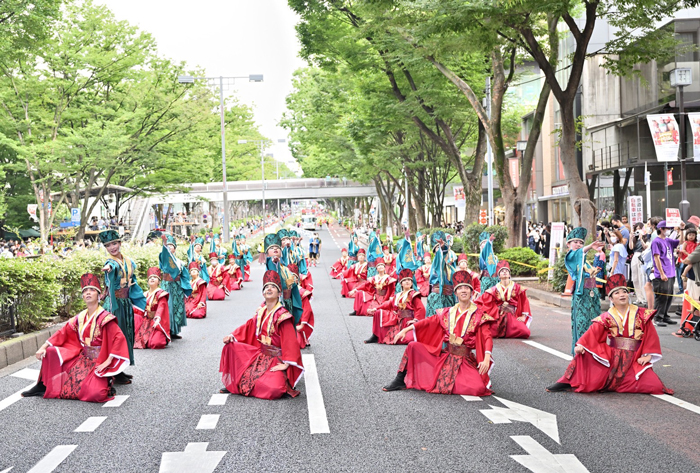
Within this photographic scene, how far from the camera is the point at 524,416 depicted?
641cm

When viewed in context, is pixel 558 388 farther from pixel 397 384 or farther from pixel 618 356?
pixel 397 384

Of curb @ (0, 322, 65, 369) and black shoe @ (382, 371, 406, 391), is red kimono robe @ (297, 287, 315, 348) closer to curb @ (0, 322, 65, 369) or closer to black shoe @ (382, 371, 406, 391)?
black shoe @ (382, 371, 406, 391)

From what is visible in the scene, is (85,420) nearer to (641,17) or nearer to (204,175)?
(641,17)

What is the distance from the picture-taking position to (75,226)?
31.5 meters

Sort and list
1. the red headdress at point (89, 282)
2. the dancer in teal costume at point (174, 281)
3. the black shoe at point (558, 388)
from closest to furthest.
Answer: the red headdress at point (89, 282) → the black shoe at point (558, 388) → the dancer in teal costume at point (174, 281)

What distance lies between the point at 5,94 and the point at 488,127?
16.5 meters

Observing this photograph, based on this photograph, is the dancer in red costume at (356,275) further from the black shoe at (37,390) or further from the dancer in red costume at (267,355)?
the black shoe at (37,390)

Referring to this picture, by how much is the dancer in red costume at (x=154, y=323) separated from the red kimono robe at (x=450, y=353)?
456cm

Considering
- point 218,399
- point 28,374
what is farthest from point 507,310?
point 28,374

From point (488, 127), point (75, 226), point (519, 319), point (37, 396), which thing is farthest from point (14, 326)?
point (75, 226)

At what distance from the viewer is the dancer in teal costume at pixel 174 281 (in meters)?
11.9

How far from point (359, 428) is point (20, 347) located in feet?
18.9

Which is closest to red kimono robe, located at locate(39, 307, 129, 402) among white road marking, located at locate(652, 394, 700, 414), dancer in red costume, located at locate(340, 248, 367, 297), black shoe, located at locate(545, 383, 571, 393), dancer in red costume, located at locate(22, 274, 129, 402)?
dancer in red costume, located at locate(22, 274, 129, 402)

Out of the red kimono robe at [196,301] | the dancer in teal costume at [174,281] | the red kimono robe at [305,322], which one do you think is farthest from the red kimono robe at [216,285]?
the red kimono robe at [305,322]
